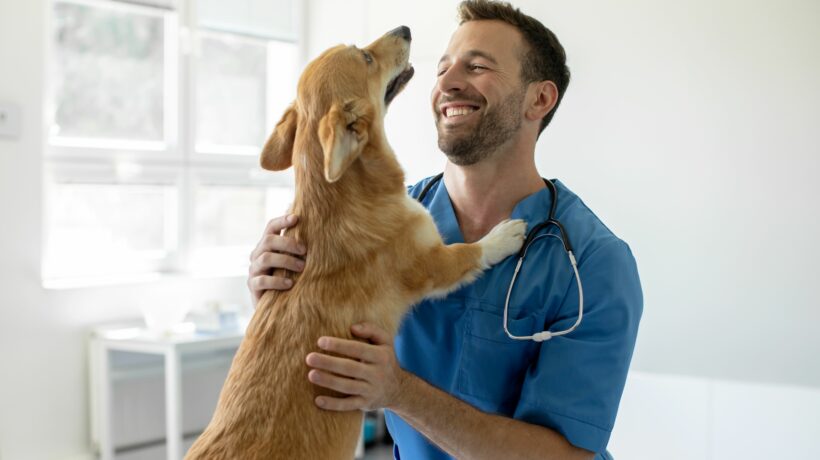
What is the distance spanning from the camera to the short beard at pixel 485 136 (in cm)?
168

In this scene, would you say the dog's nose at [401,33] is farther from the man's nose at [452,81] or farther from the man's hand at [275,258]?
the man's hand at [275,258]

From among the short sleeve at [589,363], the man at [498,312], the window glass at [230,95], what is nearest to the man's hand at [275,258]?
the man at [498,312]

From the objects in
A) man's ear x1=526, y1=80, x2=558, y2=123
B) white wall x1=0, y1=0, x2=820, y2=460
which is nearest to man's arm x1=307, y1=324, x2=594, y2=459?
man's ear x1=526, y1=80, x2=558, y2=123

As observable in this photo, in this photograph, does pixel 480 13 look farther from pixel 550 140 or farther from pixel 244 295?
pixel 244 295

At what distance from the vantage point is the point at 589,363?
4.99 ft

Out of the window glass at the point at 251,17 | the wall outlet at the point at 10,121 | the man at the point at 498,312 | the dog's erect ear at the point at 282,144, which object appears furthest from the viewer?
the window glass at the point at 251,17

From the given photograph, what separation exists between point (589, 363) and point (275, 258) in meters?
0.61

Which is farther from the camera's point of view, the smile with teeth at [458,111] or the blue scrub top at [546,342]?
the smile with teeth at [458,111]

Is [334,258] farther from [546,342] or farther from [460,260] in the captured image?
[546,342]

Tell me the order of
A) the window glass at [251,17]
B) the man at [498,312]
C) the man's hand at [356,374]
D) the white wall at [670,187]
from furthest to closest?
the window glass at [251,17] < the white wall at [670,187] < the man at [498,312] < the man's hand at [356,374]

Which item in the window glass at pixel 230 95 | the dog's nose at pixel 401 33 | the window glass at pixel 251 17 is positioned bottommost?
the dog's nose at pixel 401 33

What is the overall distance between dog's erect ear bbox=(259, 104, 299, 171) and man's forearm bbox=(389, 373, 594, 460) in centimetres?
55

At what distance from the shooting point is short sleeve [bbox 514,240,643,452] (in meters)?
1.51

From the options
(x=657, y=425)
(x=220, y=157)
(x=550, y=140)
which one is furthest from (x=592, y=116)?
(x=220, y=157)
